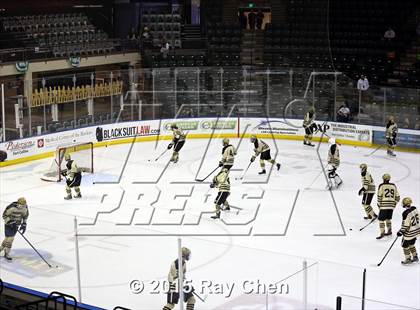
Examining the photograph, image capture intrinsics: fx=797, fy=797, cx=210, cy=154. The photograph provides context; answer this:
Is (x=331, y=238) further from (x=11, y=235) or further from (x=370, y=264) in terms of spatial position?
(x=11, y=235)

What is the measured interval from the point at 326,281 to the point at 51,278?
3.06m

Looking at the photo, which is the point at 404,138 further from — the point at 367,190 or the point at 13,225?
the point at 13,225

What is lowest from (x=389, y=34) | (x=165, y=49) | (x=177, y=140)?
(x=177, y=140)

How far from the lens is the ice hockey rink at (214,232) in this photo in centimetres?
771

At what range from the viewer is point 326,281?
24.6 ft

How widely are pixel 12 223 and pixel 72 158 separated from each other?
319 inches

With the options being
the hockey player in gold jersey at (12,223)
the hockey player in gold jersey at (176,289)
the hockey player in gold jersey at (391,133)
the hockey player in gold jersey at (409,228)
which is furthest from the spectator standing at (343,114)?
the hockey player in gold jersey at (176,289)

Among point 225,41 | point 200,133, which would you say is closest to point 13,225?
point 200,133

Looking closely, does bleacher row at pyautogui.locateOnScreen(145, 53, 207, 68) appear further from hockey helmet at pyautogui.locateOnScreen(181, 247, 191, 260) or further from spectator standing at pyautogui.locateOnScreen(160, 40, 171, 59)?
hockey helmet at pyautogui.locateOnScreen(181, 247, 191, 260)

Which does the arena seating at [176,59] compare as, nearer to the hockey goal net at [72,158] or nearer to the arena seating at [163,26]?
the arena seating at [163,26]

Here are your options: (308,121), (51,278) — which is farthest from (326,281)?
(308,121)

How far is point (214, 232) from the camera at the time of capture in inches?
496

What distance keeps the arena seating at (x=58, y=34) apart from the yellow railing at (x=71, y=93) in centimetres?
318

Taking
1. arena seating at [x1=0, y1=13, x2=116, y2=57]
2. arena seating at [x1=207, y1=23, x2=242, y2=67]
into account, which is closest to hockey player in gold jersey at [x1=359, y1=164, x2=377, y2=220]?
arena seating at [x1=0, y1=13, x2=116, y2=57]
